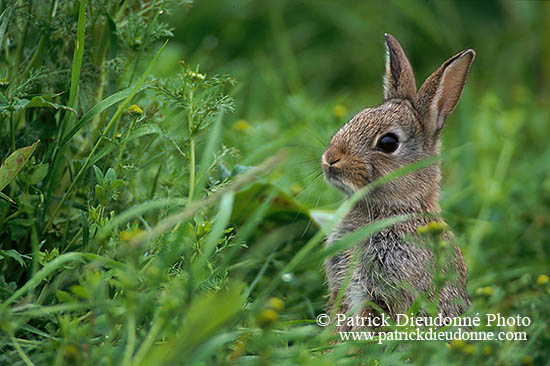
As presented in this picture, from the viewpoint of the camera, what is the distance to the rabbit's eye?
11.8ft

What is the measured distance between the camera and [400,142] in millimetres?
3635

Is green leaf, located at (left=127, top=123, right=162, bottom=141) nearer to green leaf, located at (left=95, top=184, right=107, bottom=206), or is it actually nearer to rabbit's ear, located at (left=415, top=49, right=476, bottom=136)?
green leaf, located at (left=95, top=184, right=107, bottom=206)

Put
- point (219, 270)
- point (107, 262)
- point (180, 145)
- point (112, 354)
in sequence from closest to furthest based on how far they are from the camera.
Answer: point (112, 354) → point (107, 262) → point (219, 270) → point (180, 145)

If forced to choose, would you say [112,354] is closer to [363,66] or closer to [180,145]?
[180,145]

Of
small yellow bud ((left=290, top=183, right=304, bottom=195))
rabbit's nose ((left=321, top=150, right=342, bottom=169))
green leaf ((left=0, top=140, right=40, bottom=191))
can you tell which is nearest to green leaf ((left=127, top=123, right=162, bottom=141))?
green leaf ((left=0, top=140, right=40, bottom=191))

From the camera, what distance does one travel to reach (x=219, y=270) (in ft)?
8.48

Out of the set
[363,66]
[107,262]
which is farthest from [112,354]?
[363,66]

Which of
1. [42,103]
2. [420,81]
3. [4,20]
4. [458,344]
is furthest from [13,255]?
[420,81]

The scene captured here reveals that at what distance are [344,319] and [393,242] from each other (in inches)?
22.3

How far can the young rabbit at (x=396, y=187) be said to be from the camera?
320cm

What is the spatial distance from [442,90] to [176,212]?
63.8 inches

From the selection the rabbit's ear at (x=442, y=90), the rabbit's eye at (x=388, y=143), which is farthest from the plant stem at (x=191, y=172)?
the rabbit's ear at (x=442, y=90)

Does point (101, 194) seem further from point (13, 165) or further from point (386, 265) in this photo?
point (386, 265)

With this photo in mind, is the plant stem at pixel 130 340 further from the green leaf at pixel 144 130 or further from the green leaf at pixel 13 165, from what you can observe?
the green leaf at pixel 144 130
